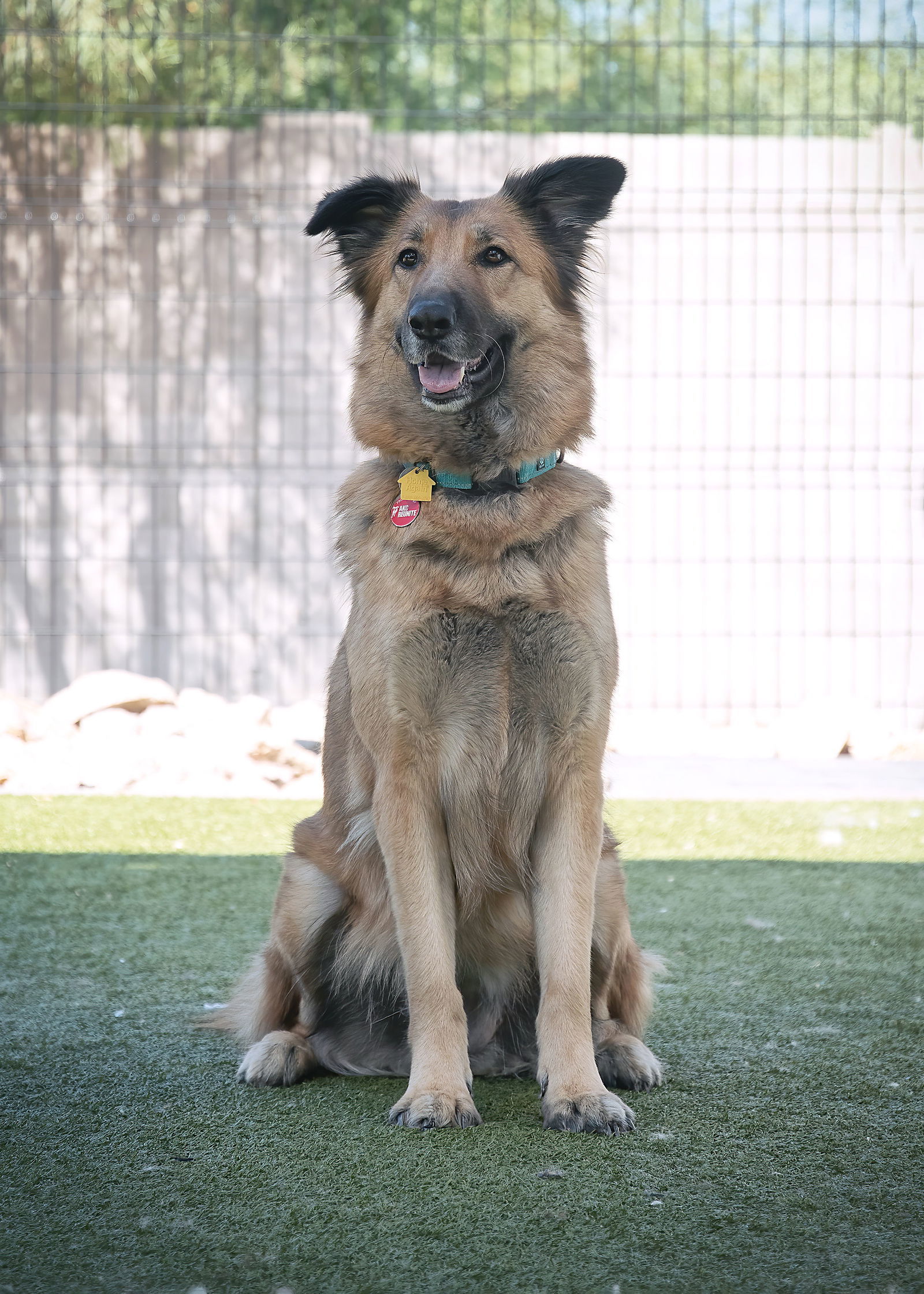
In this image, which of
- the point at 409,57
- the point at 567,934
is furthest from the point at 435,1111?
the point at 409,57

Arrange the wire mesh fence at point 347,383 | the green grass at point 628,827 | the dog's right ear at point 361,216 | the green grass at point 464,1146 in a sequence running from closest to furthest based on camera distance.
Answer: the green grass at point 464,1146, the dog's right ear at point 361,216, the green grass at point 628,827, the wire mesh fence at point 347,383

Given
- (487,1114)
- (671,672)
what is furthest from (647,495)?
(487,1114)

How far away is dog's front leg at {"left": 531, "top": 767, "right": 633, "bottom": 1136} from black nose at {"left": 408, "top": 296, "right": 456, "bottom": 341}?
0.88 metres

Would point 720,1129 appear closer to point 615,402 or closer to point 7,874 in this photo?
point 7,874

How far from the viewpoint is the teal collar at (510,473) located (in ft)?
8.08

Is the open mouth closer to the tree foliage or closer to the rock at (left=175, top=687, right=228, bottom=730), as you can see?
the rock at (left=175, top=687, right=228, bottom=730)

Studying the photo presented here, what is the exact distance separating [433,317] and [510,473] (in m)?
0.34

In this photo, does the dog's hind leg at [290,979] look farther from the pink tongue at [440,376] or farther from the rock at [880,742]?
the rock at [880,742]

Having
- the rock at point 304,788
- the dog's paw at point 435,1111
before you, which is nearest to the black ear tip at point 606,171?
the dog's paw at point 435,1111

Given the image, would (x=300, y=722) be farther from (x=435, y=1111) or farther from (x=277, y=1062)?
(x=435, y=1111)

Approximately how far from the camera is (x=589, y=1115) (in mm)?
2121

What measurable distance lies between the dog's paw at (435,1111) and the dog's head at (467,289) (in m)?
1.21

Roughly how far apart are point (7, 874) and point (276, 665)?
3.68 meters

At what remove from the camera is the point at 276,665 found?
7.84 metres
